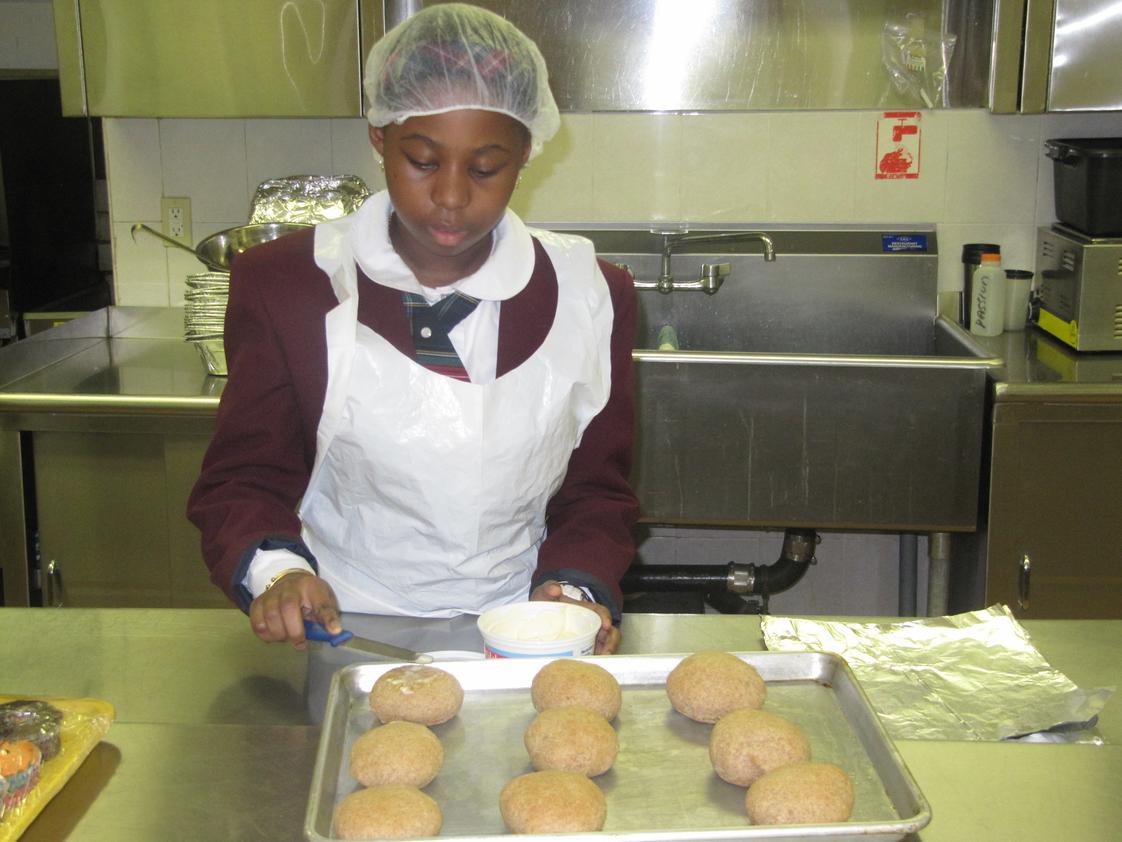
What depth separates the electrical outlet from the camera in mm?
2762

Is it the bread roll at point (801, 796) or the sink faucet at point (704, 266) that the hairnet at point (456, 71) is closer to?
the bread roll at point (801, 796)

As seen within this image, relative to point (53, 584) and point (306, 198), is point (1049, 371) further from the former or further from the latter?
point (53, 584)

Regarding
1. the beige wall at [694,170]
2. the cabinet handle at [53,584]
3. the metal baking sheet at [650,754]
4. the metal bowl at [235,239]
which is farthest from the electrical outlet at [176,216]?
the metal baking sheet at [650,754]

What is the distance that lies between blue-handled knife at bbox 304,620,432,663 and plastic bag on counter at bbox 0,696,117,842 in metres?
0.18

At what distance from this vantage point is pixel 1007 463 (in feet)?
7.16

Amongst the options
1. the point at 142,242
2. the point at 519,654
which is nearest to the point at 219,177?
the point at 142,242

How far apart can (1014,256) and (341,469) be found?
1905 millimetres

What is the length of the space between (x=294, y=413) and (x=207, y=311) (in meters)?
1.10

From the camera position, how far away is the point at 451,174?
1.17 m

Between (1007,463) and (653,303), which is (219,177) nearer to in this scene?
(653,303)

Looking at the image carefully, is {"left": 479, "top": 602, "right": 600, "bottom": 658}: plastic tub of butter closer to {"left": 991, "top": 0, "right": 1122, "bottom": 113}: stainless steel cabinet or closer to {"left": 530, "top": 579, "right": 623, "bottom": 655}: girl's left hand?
{"left": 530, "top": 579, "right": 623, "bottom": 655}: girl's left hand

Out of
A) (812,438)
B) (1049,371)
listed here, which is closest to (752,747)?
(812,438)

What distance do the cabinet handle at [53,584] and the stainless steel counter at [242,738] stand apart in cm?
113

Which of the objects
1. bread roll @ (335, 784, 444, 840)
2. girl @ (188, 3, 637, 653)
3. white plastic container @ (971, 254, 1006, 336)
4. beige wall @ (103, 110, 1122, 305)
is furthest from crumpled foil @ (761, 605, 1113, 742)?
beige wall @ (103, 110, 1122, 305)
